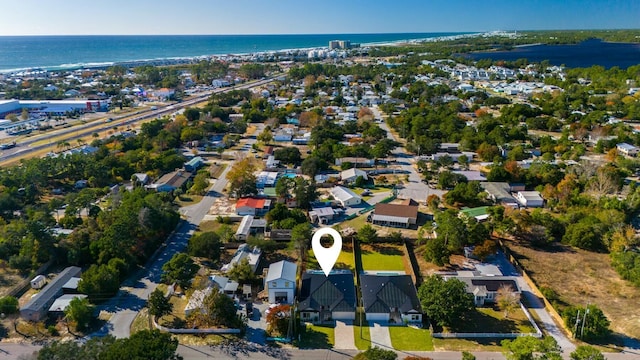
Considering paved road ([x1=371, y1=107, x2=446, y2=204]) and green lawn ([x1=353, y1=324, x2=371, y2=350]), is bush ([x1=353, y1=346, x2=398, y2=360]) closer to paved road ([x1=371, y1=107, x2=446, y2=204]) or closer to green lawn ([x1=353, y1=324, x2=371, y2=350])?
green lawn ([x1=353, y1=324, x2=371, y2=350])

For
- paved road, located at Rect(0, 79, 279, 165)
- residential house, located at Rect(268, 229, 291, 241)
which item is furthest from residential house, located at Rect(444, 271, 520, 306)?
paved road, located at Rect(0, 79, 279, 165)

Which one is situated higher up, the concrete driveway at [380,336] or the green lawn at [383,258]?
the green lawn at [383,258]

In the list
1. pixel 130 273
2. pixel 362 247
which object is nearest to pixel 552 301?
pixel 362 247

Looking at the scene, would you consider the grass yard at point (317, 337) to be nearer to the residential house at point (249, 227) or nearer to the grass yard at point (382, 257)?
the grass yard at point (382, 257)

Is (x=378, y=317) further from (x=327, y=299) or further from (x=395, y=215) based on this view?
(x=395, y=215)

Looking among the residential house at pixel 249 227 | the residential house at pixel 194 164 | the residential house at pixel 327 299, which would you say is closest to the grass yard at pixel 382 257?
the residential house at pixel 327 299
